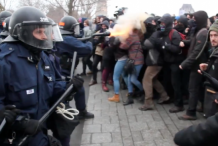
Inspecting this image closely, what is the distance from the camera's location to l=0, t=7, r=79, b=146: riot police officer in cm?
204

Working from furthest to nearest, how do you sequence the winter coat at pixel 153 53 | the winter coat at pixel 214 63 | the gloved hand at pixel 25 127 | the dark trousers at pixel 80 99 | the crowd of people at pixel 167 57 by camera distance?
1. the winter coat at pixel 153 53
2. the dark trousers at pixel 80 99
3. the crowd of people at pixel 167 57
4. the winter coat at pixel 214 63
5. the gloved hand at pixel 25 127

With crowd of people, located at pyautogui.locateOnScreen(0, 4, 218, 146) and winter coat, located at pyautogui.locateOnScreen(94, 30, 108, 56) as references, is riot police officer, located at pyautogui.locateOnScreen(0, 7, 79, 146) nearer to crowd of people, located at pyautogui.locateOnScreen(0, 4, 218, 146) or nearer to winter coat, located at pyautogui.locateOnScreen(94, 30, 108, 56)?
crowd of people, located at pyautogui.locateOnScreen(0, 4, 218, 146)

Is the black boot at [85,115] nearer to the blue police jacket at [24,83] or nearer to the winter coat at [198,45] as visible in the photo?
the winter coat at [198,45]

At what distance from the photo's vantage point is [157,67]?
5.12 metres

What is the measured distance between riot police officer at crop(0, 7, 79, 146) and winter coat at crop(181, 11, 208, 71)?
8.77ft

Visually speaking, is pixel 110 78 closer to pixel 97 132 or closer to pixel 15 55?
pixel 97 132

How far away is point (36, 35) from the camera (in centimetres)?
230

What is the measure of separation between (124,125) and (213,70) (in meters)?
1.84

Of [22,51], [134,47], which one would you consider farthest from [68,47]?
[22,51]

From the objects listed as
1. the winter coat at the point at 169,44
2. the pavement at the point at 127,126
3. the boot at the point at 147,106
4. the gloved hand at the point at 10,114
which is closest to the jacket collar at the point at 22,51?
the gloved hand at the point at 10,114

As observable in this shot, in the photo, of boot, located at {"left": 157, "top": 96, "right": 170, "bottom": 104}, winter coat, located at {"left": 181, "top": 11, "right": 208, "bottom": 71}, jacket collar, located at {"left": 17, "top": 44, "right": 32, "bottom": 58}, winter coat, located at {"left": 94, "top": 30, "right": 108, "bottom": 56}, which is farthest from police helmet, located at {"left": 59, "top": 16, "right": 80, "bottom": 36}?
boot, located at {"left": 157, "top": 96, "right": 170, "bottom": 104}

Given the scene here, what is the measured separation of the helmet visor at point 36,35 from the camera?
224 cm

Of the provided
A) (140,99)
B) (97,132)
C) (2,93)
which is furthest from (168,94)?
(2,93)

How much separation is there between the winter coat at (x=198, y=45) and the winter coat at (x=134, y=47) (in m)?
1.18
